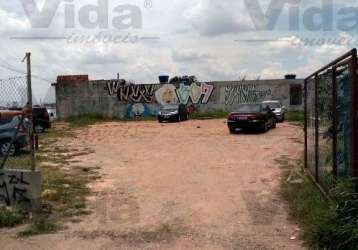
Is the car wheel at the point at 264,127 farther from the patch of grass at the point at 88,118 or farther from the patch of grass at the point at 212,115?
the patch of grass at the point at 88,118

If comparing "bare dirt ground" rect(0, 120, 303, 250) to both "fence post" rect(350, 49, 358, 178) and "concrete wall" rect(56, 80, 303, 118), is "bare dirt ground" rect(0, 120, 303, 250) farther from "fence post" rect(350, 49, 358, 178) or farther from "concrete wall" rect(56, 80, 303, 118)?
"concrete wall" rect(56, 80, 303, 118)

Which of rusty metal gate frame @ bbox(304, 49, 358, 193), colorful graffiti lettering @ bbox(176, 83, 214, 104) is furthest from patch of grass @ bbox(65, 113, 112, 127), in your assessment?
rusty metal gate frame @ bbox(304, 49, 358, 193)

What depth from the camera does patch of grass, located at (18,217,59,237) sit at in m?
7.25

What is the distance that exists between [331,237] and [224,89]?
40.4 m

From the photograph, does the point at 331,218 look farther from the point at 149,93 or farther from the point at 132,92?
the point at 132,92

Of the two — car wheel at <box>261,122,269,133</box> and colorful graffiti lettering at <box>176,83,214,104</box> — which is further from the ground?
colorful graffiti lettering at <box>176,83,214,104</box>

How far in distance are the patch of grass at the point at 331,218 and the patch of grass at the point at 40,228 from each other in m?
3.40

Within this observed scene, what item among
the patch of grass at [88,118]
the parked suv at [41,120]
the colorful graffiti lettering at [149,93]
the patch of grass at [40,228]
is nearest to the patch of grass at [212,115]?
the colorful graffiti lettering at [149,93]

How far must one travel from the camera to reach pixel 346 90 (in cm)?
704

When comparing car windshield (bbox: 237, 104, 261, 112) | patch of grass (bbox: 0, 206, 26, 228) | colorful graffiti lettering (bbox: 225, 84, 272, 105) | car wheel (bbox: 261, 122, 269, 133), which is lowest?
patch of grass (bbox: 0, 206, 26, 228)

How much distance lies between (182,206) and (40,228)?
8.02 feet

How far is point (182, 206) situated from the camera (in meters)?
8.91

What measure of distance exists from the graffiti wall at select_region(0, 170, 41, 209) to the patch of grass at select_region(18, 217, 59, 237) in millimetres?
577

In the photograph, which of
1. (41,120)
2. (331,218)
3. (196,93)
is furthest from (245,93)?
(331,218)
